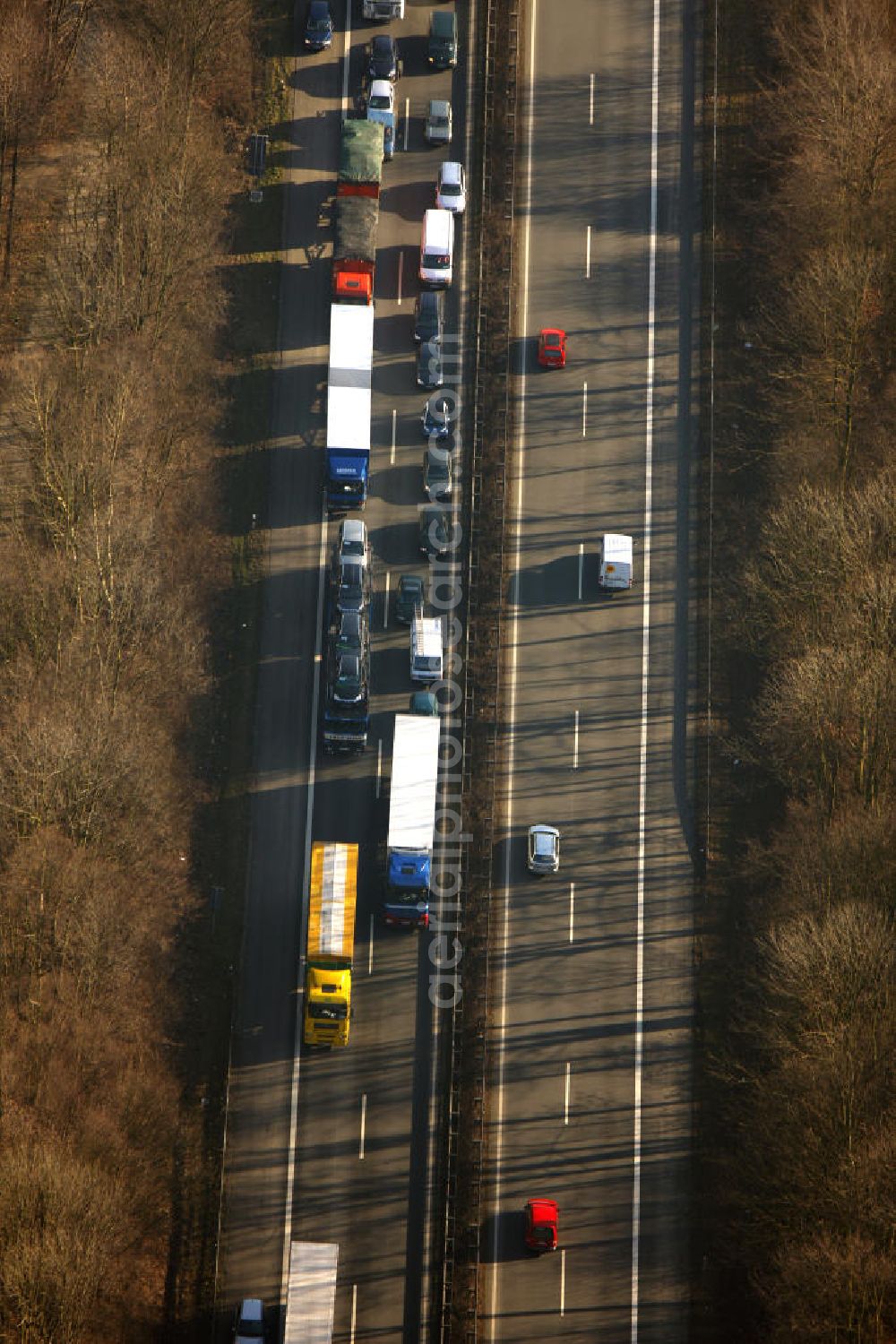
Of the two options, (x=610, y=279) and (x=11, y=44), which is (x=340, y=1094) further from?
(x=11, y=44)

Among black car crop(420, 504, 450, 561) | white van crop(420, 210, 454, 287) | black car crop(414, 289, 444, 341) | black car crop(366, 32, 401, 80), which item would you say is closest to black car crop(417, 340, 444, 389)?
black car crop(414, 289, 444, 341)

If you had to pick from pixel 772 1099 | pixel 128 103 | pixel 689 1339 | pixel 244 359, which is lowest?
pixel 689 1339

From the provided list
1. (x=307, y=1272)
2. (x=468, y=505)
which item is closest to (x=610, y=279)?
(x=468, y=505)

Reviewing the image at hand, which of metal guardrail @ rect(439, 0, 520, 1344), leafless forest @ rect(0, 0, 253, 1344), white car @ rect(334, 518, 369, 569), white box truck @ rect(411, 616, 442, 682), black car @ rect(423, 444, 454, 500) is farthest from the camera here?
black car @ rect(423, 444, 454, 500)

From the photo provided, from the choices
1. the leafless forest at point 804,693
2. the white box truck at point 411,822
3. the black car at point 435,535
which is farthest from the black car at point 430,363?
the white box truck at point 411,822

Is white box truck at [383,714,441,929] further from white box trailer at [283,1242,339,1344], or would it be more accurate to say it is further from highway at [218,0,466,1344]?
white box trailer at [283,1242,339,1344]

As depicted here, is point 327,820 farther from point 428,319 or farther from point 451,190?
point 451,190
